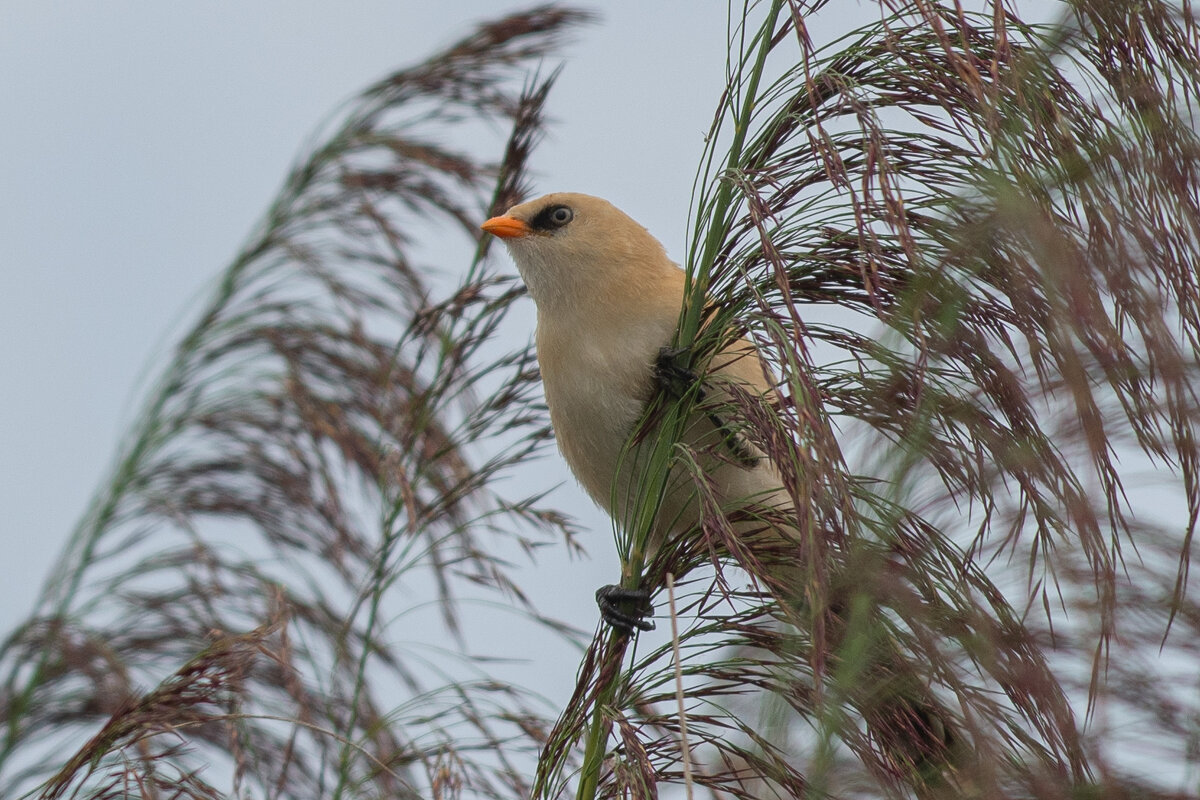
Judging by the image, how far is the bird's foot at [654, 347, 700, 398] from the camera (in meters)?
2.19

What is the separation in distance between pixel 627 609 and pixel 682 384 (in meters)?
0.36

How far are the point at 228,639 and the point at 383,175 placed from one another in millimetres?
2106

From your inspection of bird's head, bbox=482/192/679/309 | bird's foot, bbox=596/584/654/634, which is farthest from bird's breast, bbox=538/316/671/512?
bird's foot, bbox=596/584/654/634

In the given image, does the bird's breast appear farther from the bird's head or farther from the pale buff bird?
the bird's head

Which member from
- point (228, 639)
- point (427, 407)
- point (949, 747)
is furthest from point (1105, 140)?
point (427, 407)

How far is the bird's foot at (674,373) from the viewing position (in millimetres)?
2189

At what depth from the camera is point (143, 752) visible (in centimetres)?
271

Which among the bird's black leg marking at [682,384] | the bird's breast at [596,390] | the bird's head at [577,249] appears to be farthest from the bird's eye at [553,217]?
the bird's black leg marking at [682,384]

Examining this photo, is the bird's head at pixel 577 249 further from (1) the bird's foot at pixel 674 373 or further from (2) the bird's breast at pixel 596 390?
(1) the bird's foot at pixel 674 373

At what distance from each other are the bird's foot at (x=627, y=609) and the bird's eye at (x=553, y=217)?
1284mm

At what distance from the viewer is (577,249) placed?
3.13 m

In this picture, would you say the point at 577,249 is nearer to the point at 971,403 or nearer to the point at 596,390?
the point at 596,390

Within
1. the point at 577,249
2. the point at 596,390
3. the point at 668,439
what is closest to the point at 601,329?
the point at 596,390

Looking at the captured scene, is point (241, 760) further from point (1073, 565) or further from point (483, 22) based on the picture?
point (483, 22)
